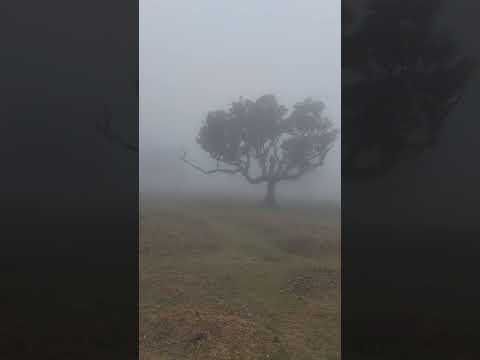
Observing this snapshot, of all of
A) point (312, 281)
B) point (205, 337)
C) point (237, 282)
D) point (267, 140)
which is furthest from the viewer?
point (267, 140)

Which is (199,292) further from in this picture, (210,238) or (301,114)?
(301,114)

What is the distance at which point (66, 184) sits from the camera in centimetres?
257

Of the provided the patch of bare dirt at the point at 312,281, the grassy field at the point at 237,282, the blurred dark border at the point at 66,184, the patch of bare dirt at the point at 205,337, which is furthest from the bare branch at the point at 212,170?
the patch of bare dirt at the point at 205,337

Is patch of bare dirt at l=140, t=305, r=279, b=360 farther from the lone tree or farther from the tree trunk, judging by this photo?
the lone tree

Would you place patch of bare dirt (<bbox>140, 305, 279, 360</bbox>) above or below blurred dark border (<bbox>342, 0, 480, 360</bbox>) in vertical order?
below

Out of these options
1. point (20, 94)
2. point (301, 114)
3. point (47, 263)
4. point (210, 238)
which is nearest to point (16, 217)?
point (47, 263)

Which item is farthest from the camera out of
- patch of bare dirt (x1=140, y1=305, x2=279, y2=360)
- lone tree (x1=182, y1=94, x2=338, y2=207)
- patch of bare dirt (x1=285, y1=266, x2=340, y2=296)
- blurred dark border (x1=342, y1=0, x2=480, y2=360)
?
lone tree (x1=182, y1=94, x2=338, y2=207)

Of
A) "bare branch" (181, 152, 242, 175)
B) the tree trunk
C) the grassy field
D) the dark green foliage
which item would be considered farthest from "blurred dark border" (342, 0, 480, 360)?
"bare branch" (181, 152, 242, 175)

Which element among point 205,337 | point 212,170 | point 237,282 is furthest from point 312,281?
point 212,170

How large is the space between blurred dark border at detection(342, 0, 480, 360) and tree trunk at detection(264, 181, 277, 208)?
122 cm

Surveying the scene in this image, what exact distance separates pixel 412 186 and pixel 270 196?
1.62m

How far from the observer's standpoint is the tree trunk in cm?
369

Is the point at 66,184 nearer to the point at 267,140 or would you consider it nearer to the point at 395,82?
the point at 267,140

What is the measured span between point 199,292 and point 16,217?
2.10 m
